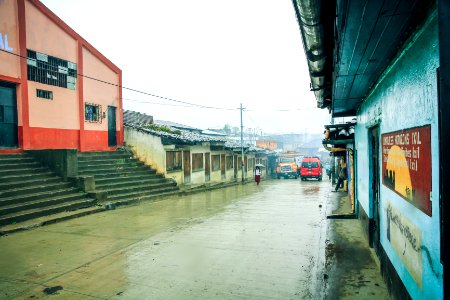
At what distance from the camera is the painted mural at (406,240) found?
123 inches

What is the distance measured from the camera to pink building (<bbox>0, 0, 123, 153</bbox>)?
1277 centimetres

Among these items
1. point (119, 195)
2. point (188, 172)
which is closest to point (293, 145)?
point (188, 172)

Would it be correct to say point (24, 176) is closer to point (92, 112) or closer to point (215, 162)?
point (92, 112)

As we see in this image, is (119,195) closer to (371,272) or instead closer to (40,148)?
(40,148)

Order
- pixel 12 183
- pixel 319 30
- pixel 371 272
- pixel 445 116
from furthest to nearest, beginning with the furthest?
pixel 12 183, pixel 371 272, pixel 319 30, pixel 445 116

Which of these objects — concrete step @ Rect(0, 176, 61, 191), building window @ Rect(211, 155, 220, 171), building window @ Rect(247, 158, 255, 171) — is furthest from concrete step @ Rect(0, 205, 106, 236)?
building window @ Rect(247, 158, 255, 171)

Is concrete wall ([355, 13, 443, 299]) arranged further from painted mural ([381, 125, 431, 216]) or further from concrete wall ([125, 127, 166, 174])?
concrete wall ([125, 127, 166, 174])

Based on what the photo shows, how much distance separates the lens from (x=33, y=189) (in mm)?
10711

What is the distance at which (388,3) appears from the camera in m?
2.49

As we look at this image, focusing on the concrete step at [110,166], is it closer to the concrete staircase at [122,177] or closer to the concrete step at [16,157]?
the concrete staircase at [122,177]

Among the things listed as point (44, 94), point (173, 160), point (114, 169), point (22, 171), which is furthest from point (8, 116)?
point (173, 160)

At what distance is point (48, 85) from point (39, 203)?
6.80 m

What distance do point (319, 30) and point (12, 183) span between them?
10.9 meters

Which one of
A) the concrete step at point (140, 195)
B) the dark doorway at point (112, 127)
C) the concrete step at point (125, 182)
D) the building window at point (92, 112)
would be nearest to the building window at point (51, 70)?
the building window at point (92, 112)
